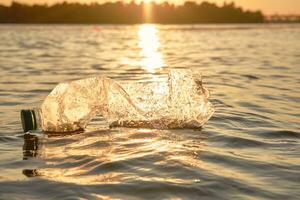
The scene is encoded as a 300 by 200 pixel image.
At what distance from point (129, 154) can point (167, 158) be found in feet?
1.24

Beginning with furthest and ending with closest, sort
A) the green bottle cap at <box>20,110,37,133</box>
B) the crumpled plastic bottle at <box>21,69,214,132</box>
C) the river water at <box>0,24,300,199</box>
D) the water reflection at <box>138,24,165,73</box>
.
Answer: the water reflection at <box>138,24,165,73</box> → the crumpled plastic bottle at <box>21,69,214,132</box> → the green bottle cap at <box>20,110,37,133</box> → the river water at <box>0,24,300,199</box>

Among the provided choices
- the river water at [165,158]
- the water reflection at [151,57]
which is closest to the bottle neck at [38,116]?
the river water at [165,158]

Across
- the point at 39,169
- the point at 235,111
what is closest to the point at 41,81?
the point at 235,111

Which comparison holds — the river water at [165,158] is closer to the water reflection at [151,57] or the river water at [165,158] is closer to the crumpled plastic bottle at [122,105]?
the crumpled plastic bottle at [122,105]

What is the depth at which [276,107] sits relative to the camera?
7637mm

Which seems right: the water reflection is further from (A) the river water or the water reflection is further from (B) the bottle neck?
(B) the bottle neck

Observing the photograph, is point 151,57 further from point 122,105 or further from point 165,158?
point 165,158

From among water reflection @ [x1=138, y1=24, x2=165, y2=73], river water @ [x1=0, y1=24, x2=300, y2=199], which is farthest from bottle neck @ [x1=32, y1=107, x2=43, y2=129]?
water reflection @ [x1=138, y1=24, x2=165, y2=73]

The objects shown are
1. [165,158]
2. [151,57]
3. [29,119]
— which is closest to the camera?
[165,158]

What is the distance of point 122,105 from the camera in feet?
19.7

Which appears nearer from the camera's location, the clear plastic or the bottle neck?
Result: the bottle neck

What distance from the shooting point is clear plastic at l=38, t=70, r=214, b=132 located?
579 centimetres

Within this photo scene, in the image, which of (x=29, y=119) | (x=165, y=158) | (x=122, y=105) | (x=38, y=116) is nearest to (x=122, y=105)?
(x=122, y=105)

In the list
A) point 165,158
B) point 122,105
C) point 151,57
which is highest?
point 122,105
